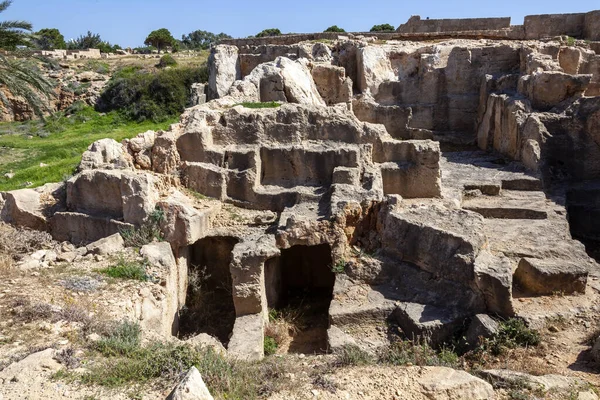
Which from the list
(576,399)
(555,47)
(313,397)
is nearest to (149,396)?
(313,397)

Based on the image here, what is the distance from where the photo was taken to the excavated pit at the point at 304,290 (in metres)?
7.69

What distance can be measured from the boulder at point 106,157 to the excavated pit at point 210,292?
1.95 meters

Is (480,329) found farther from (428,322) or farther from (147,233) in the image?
(147,233)

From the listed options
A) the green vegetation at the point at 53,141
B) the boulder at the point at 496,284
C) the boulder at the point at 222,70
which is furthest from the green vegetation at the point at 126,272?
the boulder at the point at 222,70

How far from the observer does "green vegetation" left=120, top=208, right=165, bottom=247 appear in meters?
7.79

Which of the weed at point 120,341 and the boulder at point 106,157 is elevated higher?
the boulder at point 106,157

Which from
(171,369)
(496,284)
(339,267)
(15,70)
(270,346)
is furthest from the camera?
(15,70)

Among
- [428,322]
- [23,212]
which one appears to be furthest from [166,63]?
[428,322]

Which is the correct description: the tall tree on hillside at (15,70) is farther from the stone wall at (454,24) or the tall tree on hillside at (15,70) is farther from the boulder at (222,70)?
the stone wall at (454,24)

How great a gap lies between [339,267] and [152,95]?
67.4 feet

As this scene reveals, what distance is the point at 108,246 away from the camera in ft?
24.7

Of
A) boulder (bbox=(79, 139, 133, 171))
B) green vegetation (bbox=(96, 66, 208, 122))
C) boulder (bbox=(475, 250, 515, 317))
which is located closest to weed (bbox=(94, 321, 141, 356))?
boulder (bbox=(475, 250, 515, 317))

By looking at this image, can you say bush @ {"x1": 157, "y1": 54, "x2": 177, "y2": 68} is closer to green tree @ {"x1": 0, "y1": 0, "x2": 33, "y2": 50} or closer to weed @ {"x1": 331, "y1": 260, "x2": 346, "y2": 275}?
green tree @ {"x1": 0, "y1": 0, "x2": 33, "y2": 50}

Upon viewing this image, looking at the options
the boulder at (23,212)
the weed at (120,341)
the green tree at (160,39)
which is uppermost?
the green tree at (160,39)
